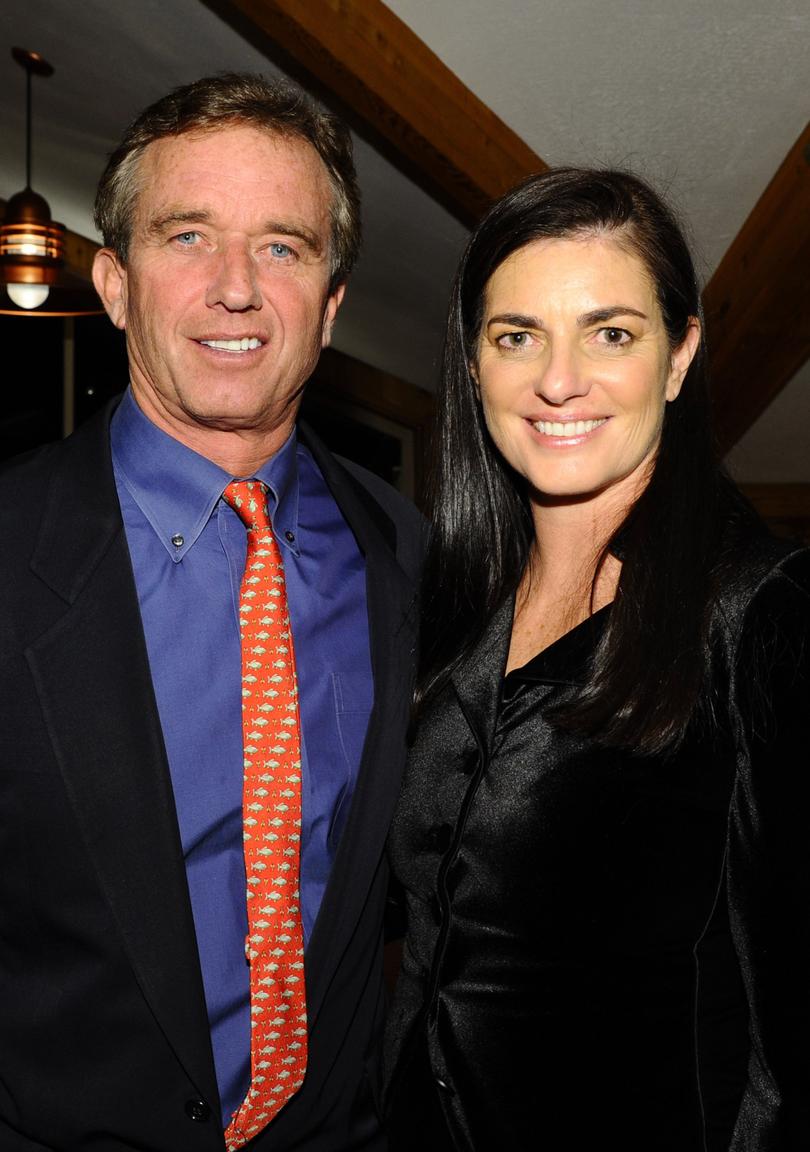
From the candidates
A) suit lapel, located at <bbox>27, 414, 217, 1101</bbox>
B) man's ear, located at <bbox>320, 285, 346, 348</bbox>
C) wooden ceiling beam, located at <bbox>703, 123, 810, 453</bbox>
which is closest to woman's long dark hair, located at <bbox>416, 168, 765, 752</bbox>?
man's ear, located at <bbox>320, 285, 346, 348</bbox>

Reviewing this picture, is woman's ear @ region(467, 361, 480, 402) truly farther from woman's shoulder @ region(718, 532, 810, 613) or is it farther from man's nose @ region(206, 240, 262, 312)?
woman's shoulder @ region(718, 532, 810, 613)

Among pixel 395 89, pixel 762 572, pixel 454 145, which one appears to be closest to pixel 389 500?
pixel 762 572

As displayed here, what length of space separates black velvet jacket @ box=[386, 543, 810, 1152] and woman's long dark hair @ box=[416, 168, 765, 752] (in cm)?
5

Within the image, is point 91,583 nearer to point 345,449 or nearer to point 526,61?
point 526,61

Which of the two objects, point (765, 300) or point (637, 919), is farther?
point (765, 300)

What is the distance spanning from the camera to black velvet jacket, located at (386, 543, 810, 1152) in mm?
1423

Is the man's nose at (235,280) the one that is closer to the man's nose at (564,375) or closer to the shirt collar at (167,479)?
the shirt collar at (167,479)

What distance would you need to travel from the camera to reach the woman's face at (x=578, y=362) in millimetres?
1616

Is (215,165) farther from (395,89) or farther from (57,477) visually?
(395,89)

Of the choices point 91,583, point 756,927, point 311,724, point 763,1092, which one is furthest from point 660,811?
point 91,583

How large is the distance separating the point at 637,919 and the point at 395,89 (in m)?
2.37

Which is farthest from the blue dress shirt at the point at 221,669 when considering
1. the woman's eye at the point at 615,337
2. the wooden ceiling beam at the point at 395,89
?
the wooden ceiling beam at the point at 395,89

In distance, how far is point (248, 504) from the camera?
181 centimetres

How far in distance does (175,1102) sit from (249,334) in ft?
3.52
